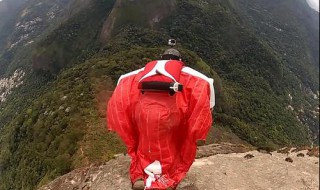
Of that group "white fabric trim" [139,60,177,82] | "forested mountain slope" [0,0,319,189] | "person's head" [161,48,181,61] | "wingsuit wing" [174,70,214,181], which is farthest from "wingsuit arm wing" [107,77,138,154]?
"forested mountain slope" [0,0,319,189]

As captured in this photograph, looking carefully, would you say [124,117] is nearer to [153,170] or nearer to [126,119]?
[126,119]

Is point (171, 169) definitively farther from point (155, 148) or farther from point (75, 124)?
point (75, 124)

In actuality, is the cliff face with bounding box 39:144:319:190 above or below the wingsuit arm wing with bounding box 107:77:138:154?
below

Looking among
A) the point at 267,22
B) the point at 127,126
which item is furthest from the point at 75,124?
the point at 267,22

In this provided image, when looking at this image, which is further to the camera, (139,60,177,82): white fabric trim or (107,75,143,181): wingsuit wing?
(107,75,143,181): wingsuit wing

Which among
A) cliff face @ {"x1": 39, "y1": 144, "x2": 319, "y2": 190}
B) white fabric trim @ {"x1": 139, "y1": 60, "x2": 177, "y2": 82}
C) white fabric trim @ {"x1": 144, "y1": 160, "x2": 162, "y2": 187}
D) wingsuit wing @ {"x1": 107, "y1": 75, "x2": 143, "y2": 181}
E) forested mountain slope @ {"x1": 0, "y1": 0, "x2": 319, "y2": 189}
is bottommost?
forested mountain slope @ {"x1": 0, "y1": 0, "x2": 319, "y2": 189}

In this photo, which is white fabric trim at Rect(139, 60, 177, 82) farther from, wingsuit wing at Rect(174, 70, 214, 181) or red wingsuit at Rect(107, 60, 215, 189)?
wingsuit wing at Rect(174, 70, 214, 181)
